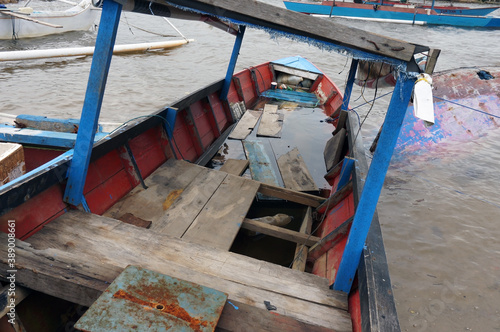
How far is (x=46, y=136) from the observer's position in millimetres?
4258

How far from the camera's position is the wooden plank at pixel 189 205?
12.5ft

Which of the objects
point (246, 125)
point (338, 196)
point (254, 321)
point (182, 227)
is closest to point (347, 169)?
point (338, 196)

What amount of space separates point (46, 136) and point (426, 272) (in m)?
5.60

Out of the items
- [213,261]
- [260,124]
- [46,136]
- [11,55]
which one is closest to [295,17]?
[213,261]

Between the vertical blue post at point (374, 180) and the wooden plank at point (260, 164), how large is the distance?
3.12 meters

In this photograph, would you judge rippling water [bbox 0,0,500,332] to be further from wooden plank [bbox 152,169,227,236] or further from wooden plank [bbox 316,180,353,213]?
wooden plank [bbox 152,169,227,236]

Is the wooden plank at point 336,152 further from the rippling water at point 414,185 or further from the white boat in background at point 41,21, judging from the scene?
the white boat in background at point 41,21

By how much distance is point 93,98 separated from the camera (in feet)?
10.2

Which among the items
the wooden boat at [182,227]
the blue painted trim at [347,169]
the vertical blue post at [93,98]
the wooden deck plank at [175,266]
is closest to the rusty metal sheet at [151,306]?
the wooden boat at [182,227]

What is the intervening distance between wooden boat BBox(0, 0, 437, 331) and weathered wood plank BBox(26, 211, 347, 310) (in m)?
0.01

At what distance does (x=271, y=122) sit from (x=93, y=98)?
618cm

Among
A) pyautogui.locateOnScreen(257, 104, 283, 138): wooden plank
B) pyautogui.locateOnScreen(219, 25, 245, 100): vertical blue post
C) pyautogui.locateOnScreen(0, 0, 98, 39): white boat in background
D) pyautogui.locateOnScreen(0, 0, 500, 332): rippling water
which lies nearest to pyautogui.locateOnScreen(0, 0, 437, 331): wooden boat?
pyautogui.locateOnScreen(0, 0, 500, 332): rippling water

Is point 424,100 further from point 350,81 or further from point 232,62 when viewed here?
point 232,62

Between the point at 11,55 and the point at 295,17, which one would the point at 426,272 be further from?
the point at 11,55
